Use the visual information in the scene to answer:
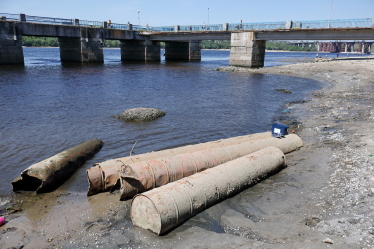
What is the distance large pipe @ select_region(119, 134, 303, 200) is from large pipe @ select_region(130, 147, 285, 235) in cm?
78

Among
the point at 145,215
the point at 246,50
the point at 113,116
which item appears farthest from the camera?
the point at 246,50

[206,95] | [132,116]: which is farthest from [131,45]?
[132,116]

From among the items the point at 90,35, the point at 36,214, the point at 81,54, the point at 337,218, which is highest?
the point at 90,35

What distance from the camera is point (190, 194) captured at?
6.38 m

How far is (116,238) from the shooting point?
18.8 feet

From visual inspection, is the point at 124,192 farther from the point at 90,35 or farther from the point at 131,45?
the point at 131,45

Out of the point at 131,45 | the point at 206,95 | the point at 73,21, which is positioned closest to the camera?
the point at 206,95

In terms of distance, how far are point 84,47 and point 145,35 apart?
15.0 metres

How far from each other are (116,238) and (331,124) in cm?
1162

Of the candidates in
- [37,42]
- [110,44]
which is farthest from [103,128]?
[110,44]

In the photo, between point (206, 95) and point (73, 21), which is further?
point (73, 21)

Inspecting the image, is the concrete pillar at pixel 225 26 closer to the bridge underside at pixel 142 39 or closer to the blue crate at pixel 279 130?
the bridge underside at pixel 142 39

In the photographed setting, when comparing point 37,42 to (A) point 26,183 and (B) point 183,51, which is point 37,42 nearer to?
(B) point 183,51

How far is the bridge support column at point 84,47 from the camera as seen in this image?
186 ft
